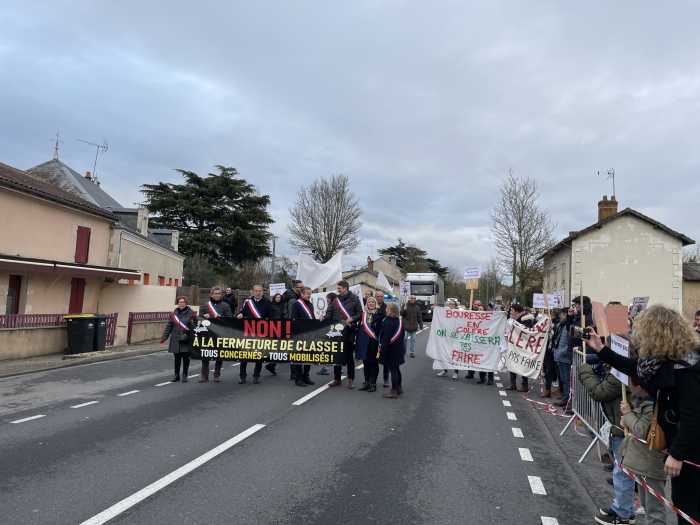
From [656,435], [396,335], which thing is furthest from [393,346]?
[656,435]

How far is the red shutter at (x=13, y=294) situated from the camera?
1685 cm

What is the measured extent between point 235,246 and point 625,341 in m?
44.7

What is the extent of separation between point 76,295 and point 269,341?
12644 mm

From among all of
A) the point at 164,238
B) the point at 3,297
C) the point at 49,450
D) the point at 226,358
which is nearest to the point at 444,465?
the point at 49,450

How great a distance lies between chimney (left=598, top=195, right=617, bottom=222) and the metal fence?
90.8ft

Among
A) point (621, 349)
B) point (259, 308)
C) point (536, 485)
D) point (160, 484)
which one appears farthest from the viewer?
point (259, 308)

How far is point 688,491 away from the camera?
10.8 ft

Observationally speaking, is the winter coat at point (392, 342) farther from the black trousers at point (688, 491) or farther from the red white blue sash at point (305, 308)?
the black trousers at point (688, 491)

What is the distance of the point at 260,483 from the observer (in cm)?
509

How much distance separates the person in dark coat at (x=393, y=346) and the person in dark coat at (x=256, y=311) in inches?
110

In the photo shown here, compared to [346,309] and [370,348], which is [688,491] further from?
[346,309]

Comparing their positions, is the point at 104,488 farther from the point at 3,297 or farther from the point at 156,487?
the point at 3,297

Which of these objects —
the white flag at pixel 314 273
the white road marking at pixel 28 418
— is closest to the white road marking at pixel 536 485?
the white road marking at pixel 28 418

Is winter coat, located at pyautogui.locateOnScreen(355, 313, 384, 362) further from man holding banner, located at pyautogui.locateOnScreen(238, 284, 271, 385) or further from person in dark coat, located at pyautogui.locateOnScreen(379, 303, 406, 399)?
man holding banner, located at pyautogui.locateOnScreen(238, 284, 271, 385)
